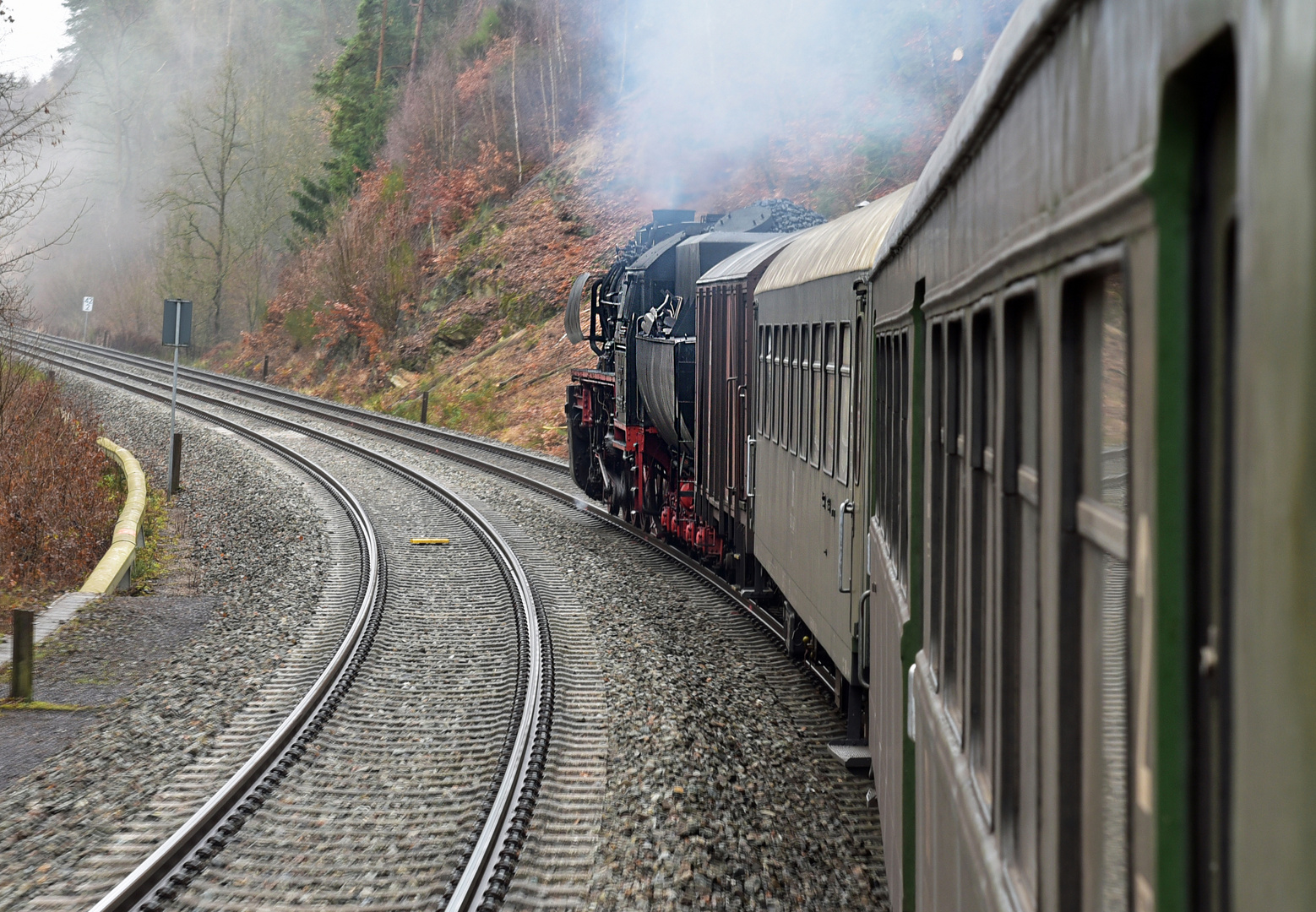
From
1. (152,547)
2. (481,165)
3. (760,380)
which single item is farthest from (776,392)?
(481,165)

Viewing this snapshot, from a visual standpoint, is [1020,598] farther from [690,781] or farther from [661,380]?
[661,380]

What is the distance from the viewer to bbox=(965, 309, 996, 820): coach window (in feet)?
7.40

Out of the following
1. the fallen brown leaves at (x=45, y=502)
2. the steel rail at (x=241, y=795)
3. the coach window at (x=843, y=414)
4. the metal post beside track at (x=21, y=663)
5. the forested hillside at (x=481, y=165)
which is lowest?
the steel rail at (x=241, y=795)

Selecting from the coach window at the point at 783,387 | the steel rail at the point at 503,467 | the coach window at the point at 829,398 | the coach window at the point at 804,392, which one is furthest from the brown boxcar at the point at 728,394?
the coach window at the point at 829,398

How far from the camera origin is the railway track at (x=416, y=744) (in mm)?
5867

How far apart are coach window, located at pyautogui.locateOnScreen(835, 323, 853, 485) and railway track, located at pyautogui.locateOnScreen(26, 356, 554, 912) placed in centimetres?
248

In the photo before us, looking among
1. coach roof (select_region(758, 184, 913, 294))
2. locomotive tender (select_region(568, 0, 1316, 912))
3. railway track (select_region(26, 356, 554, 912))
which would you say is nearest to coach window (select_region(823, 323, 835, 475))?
coach roof (select_region(758, 184, 913, 294))

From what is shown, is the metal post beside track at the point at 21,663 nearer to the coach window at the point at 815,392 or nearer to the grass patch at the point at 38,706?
the grass patch at the point at 38,706

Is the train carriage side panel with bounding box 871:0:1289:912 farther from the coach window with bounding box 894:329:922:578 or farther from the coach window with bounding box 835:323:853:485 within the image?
the coach window with bounding box 835:323:853:485

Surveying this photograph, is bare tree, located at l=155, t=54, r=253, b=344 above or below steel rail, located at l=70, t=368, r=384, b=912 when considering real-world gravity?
above

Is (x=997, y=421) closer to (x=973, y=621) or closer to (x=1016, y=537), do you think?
(x=1016, y=537)

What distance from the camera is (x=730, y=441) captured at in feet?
36.3

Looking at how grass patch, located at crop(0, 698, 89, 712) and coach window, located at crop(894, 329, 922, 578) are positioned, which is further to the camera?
grass patch, located at crop(0, 698, 89, 712)

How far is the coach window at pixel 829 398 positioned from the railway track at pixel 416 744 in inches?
97.9
